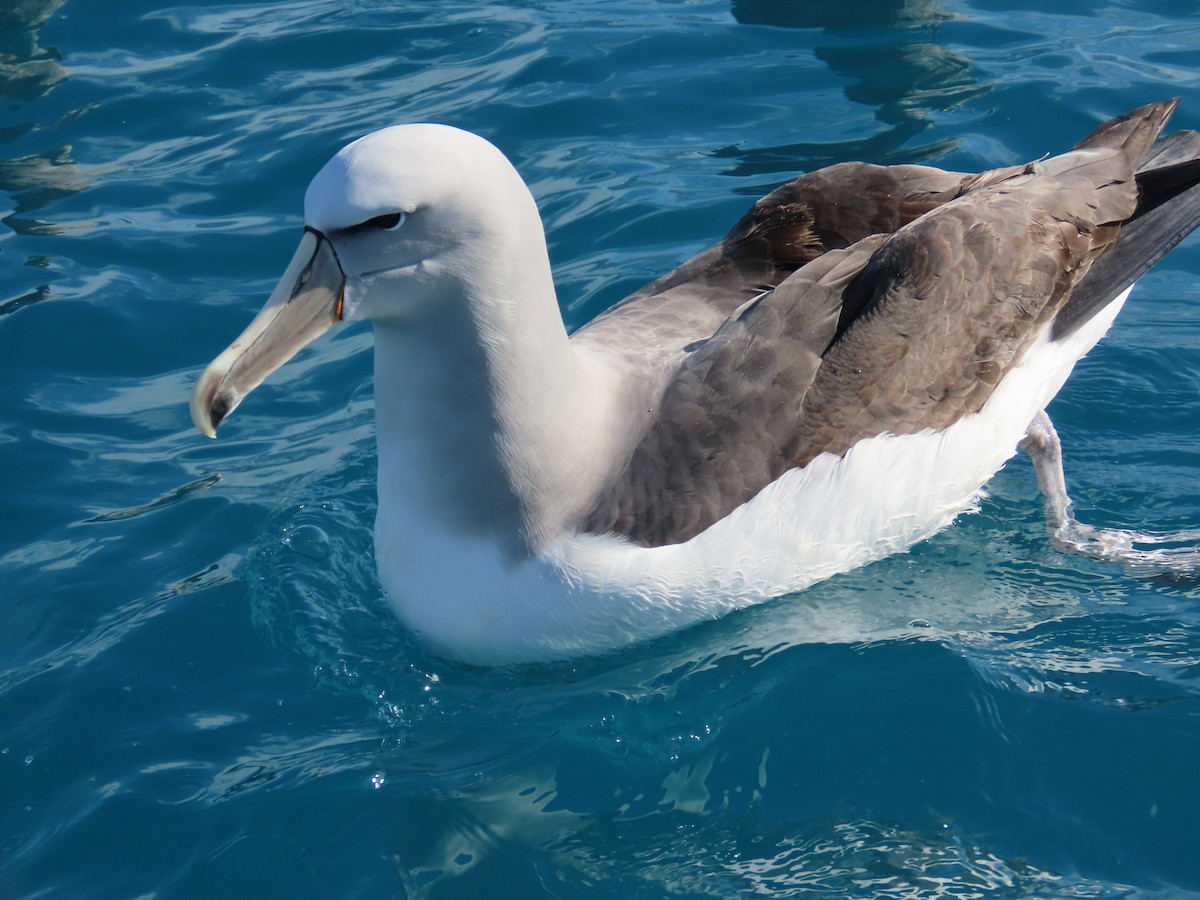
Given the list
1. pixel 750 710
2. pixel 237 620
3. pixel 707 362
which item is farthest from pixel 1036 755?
pixel 237 620

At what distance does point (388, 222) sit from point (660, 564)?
1.69 m

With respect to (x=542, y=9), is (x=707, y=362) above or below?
below

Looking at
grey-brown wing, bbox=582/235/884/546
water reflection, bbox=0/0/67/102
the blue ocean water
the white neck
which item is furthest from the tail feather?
water reflection, bbox=0/0/67/102

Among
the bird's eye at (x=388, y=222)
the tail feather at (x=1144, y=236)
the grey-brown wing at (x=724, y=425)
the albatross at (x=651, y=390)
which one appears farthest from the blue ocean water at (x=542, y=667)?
the bird's eye at (x=388, y=222)

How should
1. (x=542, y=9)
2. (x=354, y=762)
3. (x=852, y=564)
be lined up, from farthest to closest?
(x=542, y=9), (x=852, y=564), (x=354, y=762)

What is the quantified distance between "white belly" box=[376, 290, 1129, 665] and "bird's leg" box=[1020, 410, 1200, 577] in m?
0.66

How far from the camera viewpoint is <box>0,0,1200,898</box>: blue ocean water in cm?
512

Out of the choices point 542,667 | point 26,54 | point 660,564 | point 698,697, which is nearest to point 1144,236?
point 660,564

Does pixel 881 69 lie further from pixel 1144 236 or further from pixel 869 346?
pixel 869 346

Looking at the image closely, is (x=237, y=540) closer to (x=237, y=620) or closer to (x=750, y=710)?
(x=237, y=620)

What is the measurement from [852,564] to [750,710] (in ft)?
3.13

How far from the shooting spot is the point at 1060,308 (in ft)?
21.7

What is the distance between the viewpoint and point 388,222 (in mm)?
5051

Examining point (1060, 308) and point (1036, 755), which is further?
point (1060, 308)
